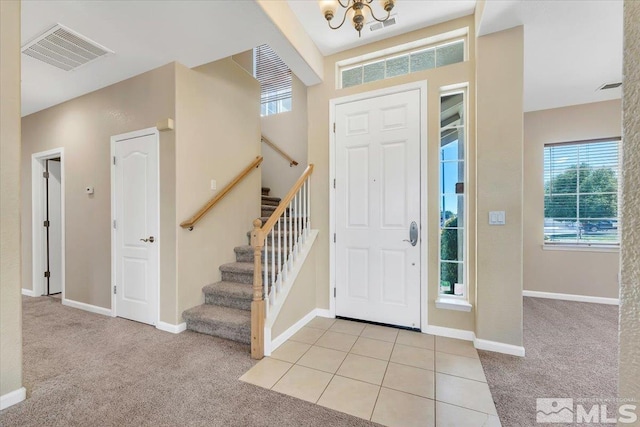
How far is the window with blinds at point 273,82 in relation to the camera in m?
4.97

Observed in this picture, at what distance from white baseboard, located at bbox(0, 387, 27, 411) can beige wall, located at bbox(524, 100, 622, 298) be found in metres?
5.65

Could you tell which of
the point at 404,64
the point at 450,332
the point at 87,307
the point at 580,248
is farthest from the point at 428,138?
the point at 87,307

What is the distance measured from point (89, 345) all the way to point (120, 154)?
6.84 ft

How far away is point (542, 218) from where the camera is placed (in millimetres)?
4129

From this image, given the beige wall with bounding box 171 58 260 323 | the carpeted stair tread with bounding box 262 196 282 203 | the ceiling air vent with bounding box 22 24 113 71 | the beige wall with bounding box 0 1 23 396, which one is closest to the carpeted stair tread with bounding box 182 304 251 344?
the beige wall with bounding box 171 58 260 323

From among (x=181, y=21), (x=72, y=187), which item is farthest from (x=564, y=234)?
(x=72, y=187)

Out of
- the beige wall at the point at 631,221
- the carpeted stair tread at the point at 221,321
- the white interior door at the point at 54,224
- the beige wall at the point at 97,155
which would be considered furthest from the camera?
the white interior door at the point at 54,224

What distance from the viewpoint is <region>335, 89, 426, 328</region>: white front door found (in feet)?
9.50

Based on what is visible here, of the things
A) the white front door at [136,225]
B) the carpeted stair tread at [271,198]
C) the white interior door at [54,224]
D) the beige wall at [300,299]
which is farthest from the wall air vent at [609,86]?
the white interior door at [54,224]

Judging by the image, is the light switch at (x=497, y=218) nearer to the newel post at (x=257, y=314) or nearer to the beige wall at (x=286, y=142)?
the newel post at (x=257, y=314)

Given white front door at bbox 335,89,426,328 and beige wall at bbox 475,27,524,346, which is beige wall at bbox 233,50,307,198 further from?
beige wall at bbox 475,27,524,346

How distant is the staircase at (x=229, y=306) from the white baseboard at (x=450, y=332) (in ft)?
5.97

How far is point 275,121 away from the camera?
Result: 5.06 meters

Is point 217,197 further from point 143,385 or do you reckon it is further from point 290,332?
point 143,385
